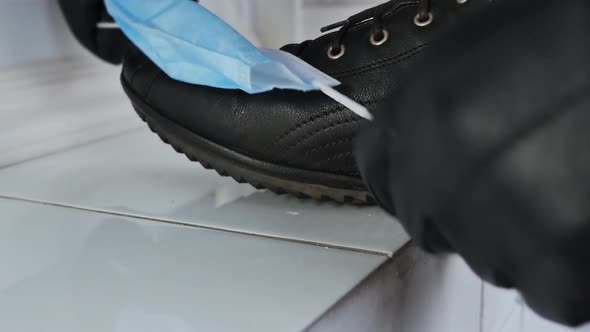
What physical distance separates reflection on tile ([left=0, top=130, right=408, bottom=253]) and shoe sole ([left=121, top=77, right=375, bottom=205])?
1 centimetres

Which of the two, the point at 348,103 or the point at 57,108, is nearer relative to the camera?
the point at 348,103

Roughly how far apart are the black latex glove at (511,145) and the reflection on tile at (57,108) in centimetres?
54

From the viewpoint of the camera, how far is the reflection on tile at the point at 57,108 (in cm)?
66

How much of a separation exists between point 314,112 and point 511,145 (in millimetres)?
242

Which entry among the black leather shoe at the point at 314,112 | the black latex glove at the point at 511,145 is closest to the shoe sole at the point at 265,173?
the black leather shoe at the point at 314,112

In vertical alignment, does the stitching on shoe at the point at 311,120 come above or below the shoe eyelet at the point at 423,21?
below

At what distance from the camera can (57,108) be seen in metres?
0.71

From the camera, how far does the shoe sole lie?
1.44 ft

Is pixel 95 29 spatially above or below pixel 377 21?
below

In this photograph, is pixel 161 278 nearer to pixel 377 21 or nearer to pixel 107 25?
pixel 377 21

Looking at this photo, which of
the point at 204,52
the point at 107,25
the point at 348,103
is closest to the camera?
the point at 348,103

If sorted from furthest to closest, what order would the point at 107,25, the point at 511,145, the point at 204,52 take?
the point at 107,25, the point at 204,52, the point at 511,145

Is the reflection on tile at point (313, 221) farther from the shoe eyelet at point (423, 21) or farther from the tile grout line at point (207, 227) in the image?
the shoe eyelet at point (423, 21)

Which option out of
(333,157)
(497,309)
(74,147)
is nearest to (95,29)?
(74,147)
